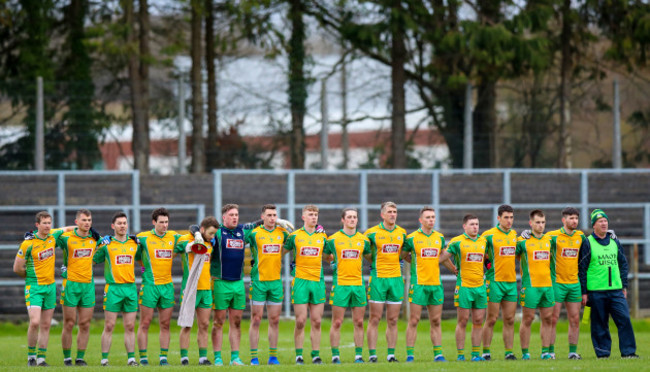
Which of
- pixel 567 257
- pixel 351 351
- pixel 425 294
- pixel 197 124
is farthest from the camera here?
pixel 197 124

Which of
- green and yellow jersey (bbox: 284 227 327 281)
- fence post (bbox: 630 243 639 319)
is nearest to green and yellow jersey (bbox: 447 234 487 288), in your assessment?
green and yellow jersey (bbox: 284 227 327 281)

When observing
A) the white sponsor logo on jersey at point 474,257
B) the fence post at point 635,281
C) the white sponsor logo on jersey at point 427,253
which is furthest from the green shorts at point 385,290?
the fence post at point 635,281

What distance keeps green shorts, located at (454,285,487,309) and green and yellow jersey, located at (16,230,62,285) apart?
5.89 m

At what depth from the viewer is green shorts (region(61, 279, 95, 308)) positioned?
1394cm

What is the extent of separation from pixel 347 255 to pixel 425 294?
1258 millimetres

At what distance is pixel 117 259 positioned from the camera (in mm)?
13875

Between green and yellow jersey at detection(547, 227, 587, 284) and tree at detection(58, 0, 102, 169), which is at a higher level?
tree at detection(58, 0, 102, 169)

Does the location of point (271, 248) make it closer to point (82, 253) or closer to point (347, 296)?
point (347, 296)

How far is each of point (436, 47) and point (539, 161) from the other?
4102 mm

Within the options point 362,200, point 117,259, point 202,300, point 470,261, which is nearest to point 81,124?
point 362,200

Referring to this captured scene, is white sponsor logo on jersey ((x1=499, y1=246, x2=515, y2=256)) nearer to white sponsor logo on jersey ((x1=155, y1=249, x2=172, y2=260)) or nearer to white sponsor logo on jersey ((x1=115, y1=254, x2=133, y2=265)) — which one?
white sponsor logo on jersey ((x1=155, y1=249, x2=172, y2=260))

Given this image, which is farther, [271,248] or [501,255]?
[501,255]

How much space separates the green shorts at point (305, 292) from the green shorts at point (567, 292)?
11.7ft

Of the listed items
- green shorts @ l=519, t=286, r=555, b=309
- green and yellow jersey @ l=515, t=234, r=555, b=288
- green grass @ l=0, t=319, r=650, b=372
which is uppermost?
green and yellow jersey @ l=515, t=234, r=555, b=288
